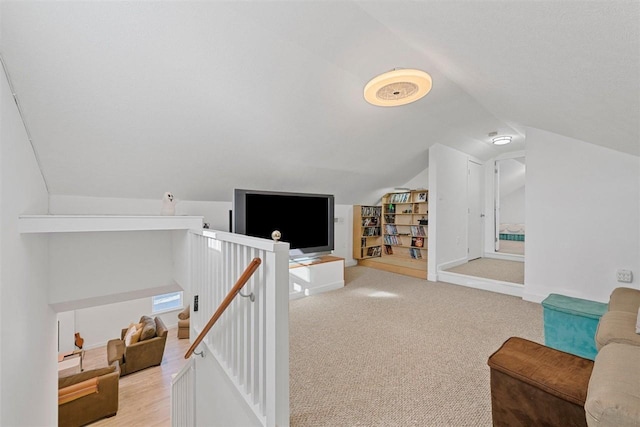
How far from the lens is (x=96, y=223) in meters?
2.02

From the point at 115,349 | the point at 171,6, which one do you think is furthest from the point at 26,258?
the point at 115,349

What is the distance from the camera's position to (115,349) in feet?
17.0

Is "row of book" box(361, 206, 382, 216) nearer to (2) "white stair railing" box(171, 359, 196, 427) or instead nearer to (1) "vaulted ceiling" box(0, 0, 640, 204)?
(1) "vaulted ceiling" box(0, 0, 640, 204)

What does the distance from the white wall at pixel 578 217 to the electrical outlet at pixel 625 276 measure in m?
0.04

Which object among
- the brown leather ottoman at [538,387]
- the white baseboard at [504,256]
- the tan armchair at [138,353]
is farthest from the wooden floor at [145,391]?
the white baseboard at [504,256]

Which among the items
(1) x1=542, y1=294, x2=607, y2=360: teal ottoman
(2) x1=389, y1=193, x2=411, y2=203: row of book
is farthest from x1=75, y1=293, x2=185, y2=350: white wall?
(1) x1=542, y1=294, x2=607, y2=360: teal ottoman

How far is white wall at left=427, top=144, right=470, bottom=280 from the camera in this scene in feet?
13.8

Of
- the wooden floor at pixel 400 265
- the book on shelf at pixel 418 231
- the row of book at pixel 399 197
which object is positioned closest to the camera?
the wooden floor at pixel 400 265

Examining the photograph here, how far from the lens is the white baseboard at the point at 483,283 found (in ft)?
11.3

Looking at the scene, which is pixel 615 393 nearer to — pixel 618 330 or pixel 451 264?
pixel 618 330

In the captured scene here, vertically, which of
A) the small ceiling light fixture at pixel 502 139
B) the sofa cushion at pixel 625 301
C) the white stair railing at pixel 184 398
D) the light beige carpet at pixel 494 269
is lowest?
the white stair railing at pixel 184 398

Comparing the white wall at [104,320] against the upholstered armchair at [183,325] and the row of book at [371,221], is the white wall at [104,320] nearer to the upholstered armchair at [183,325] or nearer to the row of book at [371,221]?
the upholstered armchair at [183,325]

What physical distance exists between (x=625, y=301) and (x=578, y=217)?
5.47ft

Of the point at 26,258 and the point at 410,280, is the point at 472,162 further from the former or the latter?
the point at 26,258
